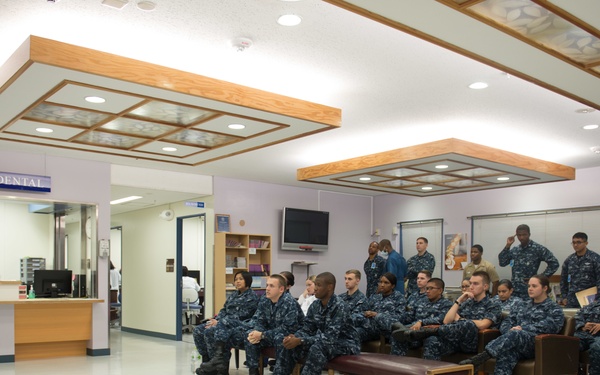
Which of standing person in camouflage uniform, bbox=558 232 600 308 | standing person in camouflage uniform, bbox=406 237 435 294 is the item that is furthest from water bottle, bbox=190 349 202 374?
standing person in camouflage uniform, bbox=558 232 600 308

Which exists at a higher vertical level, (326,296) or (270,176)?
(270,176)

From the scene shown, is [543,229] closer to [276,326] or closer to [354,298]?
[354,298]

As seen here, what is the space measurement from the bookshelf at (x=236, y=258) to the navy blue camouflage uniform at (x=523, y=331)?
21.4ft

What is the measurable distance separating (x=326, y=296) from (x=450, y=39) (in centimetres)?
314

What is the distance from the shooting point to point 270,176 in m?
12.8

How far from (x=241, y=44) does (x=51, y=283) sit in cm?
691

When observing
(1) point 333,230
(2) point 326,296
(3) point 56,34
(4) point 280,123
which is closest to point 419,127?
(4) point 280,123

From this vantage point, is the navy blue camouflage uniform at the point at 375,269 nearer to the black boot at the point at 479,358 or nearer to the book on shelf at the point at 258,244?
the book on shelf at the point at 258,244

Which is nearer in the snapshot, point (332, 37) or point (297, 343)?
point (332, 37)

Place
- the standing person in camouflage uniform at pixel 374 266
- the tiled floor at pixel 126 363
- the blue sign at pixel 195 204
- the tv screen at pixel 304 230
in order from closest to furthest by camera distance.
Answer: the tiled floor at pixel 126 363
the standing person in camouflage uniform at pixel 374 266
the blue sign at pixel 195 204
the tv screen at pixel 304 230

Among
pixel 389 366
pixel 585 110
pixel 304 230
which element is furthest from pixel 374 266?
pixel 389 366

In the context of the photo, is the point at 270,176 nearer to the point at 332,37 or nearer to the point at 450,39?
the point at 332,37

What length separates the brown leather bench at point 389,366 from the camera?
561cm

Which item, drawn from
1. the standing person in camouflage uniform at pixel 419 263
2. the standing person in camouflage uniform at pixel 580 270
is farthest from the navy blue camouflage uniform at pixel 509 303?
the standing person in camouflage uniform at pixel 419 263
